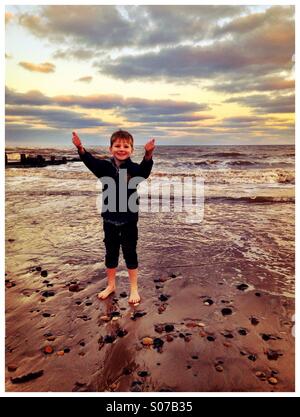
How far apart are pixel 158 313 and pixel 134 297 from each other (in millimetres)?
400

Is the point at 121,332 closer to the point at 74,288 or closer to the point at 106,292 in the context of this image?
the point at 106,292

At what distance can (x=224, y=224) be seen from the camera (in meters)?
7.22

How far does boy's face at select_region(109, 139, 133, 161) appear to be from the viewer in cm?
362

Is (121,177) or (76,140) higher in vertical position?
(76,140)

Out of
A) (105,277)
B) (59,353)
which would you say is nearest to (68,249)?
(105,277)

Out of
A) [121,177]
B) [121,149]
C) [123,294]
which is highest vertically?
[121,149]

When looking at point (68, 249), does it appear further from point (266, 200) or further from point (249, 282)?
point (266, 200)

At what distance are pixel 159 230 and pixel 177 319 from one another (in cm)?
331

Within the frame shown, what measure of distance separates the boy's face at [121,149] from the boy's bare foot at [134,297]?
164 centimetres

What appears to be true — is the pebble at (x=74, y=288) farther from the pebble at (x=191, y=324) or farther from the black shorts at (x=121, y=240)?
the pebble at (x=191, y=324)

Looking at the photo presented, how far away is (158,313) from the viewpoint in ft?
12.2

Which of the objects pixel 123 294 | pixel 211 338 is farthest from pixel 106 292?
pixel 211 338

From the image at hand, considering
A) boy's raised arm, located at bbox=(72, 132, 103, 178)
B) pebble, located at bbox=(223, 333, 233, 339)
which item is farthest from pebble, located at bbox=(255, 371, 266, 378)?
boy's raised arm, located at bbox=(72, 132, 103, 178)
